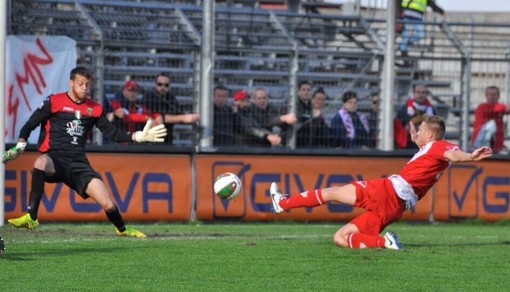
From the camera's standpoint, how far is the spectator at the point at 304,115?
18.5m

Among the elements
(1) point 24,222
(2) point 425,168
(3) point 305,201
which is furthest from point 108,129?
(2) point 425,168

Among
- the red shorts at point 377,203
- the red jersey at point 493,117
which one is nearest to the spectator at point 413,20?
the red jersey at point 493,117

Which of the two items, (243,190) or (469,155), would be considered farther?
(243,190)

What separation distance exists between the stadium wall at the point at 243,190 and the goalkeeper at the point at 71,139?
3064 mm

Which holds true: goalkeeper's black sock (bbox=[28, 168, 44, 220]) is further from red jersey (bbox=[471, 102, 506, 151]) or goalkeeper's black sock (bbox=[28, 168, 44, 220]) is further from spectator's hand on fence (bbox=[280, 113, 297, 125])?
red jersey (bbox=[471, 102, 506, 151])

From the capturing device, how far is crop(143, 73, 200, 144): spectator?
17625 mm

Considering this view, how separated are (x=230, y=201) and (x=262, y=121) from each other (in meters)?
1.69

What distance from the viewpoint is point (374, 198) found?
12.3 m

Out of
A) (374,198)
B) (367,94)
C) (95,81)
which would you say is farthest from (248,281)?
(367,94)

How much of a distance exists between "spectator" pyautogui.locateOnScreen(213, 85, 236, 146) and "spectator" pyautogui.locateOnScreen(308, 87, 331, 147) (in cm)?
132

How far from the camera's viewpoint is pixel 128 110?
57.2ft

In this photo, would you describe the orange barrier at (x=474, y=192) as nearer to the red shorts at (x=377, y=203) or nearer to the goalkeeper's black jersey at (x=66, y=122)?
the red shorts at (x=377, y=203)

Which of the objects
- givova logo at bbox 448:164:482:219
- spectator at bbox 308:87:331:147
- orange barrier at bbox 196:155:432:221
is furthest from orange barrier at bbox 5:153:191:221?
givova logo at bbox 448:164:482:219

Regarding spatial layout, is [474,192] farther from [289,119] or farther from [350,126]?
[289,119]
